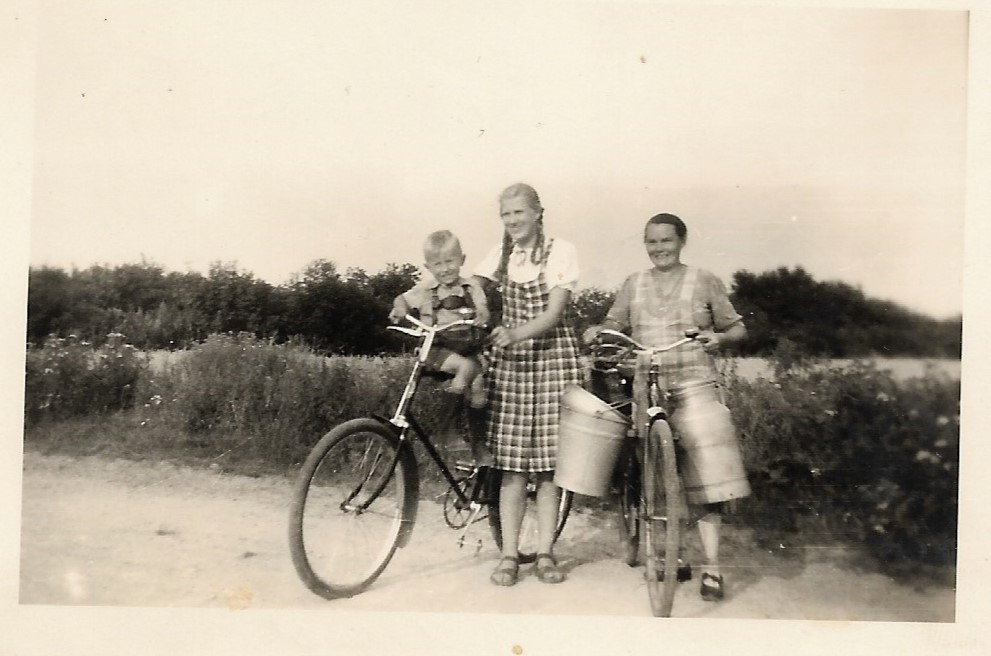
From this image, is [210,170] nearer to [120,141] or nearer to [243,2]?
[120,141]

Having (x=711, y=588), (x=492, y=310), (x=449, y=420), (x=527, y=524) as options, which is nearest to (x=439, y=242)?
(x=492, y=310)

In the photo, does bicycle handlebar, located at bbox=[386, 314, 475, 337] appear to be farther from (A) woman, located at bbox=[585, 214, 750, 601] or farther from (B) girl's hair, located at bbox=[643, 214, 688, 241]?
(B) girl's hair, located at bbox=[643, 214, 688, 241]

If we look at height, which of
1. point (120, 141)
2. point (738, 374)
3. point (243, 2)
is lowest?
point (738, 374)

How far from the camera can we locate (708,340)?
2.57m

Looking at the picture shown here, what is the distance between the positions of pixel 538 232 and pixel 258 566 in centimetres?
165

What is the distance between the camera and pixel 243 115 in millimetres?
2867

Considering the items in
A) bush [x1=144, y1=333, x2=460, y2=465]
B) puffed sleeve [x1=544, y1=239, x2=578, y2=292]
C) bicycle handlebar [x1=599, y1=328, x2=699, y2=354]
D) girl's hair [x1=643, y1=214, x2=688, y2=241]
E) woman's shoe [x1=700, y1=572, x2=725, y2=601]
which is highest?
girl's hair [x1=643, y1=214, x2=688, y2=241]

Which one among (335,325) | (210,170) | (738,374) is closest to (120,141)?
(210,170)

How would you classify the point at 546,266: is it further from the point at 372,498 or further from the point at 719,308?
the point at 372,498

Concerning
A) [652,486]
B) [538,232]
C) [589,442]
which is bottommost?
[652,486]

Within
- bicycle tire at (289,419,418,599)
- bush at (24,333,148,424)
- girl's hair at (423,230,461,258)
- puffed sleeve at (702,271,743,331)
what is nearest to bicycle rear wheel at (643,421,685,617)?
puffed sleeve at (702,271,743,331)

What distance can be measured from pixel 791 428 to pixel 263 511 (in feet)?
6.81

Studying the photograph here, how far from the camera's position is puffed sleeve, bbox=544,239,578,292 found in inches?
107

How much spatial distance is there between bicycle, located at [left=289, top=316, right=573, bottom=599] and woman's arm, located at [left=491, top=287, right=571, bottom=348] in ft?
0.44
